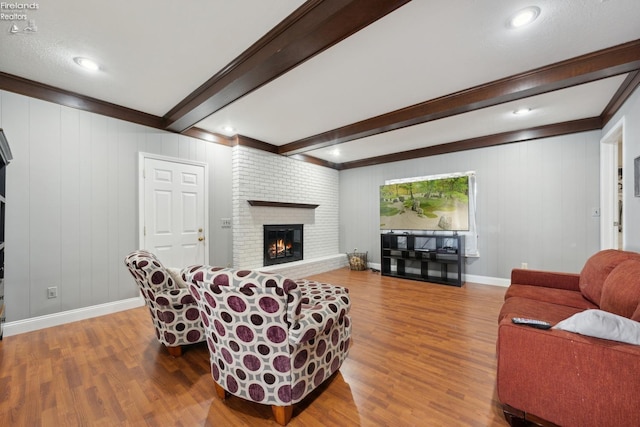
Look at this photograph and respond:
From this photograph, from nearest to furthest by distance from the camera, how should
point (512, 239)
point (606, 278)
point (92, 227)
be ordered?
point (606, 278) → point (92, 227) → point (512, 239)

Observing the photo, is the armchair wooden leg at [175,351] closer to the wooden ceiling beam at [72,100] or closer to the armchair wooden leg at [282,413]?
the armchair wooden leg at [282,413]

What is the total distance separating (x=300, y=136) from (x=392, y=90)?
2.04 m

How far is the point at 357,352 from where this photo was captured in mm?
2320

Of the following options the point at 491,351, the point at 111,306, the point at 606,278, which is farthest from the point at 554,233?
the point at 111,306

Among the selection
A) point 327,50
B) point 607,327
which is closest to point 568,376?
point 607,327

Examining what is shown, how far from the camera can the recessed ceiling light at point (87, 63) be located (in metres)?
2.37

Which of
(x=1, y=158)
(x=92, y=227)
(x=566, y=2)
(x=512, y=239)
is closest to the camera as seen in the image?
(x=566, y=2)

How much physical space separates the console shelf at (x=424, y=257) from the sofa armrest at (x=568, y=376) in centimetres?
341

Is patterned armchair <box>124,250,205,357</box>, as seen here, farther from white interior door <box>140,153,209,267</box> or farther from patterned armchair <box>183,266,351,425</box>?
white interior door <box>140,153,209,267</box>

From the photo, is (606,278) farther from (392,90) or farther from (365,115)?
(365,115)

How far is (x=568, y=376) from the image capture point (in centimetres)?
124

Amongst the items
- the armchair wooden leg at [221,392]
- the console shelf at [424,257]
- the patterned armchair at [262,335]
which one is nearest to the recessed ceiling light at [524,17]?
the patterned armchair at [262,335]

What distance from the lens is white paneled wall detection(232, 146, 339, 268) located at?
4562 millimetres

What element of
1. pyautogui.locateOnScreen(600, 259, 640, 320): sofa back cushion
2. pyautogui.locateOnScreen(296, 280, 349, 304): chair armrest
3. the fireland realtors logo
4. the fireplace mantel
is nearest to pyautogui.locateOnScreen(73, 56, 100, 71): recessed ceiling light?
the fireland realtors logo
